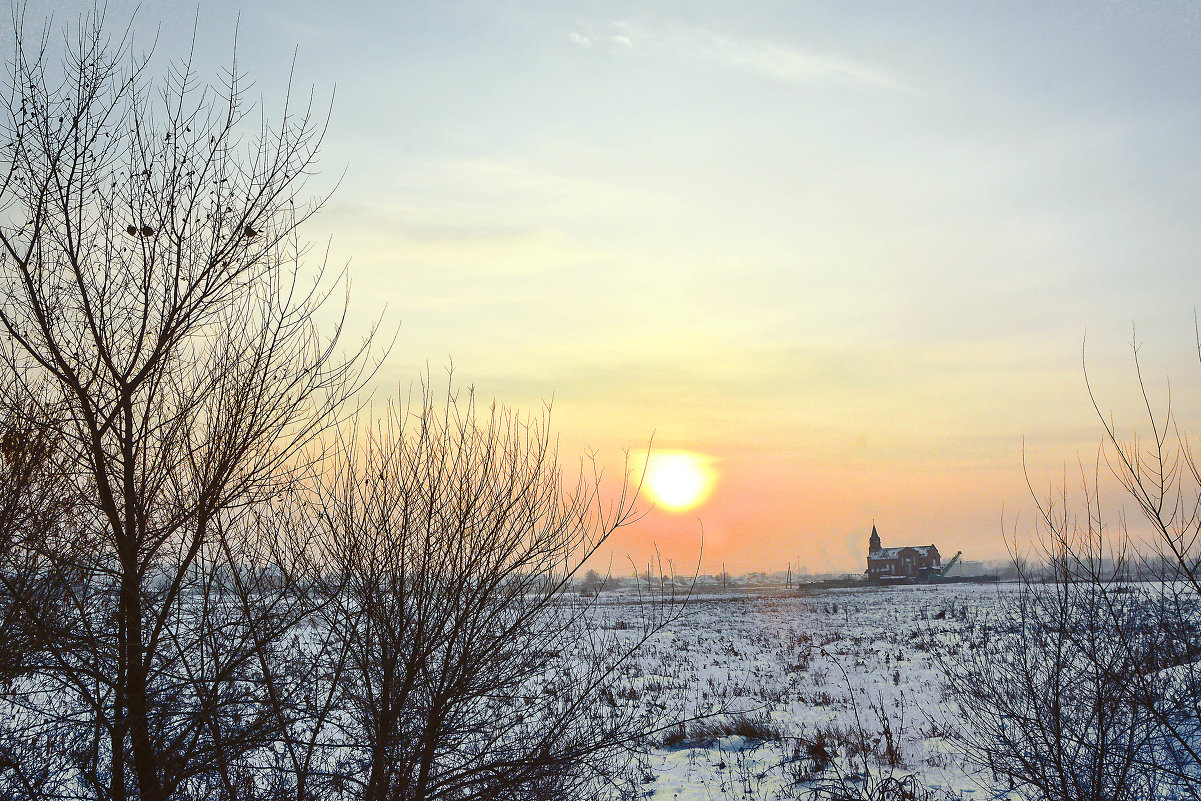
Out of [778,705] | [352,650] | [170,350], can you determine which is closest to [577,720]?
[352,650]

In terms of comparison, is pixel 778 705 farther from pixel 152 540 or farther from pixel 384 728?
pixel 152 540

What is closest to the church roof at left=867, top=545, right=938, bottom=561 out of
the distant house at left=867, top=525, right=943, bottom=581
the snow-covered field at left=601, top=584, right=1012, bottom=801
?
the distant house at left=867, top=525, right=943, bottom=581

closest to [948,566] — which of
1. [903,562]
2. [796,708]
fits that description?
[903,562]

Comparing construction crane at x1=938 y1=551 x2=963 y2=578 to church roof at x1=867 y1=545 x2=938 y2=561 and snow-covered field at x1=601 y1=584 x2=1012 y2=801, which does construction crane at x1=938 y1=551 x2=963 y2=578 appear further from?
snow-covered field at x1=601 y1=584 x2=1012 y2=801

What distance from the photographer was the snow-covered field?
33.4 feet

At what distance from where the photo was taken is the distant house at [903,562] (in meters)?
79.2

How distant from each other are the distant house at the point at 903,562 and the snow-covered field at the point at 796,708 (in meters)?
53.0

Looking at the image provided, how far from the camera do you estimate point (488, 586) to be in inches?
203

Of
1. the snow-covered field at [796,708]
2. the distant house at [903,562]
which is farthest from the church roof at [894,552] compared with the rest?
the snow-covered field at [796,708]

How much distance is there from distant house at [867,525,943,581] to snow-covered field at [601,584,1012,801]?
2086 inches

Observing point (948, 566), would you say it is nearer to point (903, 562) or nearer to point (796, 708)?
point (903, 562)

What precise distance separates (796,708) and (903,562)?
235ft

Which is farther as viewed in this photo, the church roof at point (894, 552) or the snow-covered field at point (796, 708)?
the church roof at point (894, 552)

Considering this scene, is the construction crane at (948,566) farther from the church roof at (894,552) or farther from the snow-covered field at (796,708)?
the snow-covered field at (796,708)
